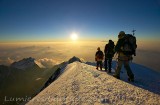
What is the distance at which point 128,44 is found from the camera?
383 inches

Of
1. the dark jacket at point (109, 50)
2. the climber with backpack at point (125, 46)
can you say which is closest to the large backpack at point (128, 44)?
the climber with backpack at point (125, 46)

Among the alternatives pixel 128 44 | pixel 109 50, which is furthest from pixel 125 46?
pixel 109 50

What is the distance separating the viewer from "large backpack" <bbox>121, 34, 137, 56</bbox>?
9.67 meters

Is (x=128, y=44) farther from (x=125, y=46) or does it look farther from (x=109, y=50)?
(x=109, y=50)

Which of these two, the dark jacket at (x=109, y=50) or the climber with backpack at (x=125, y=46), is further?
the dark jacket at (x=109, y=50)

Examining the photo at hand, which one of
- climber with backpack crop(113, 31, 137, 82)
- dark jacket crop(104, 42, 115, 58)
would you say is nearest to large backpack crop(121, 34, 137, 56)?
climber with backpack crop(113, 31, 137, 82)

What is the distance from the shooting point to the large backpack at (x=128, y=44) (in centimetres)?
967

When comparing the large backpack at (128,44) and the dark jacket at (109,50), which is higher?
the large backpack at (128,44)

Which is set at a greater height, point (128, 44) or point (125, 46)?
point (128, 44)

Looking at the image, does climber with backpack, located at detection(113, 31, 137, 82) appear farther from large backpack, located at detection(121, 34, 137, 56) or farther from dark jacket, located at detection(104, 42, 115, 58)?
dark jacket, located at detection(104, 42, 115, 58)

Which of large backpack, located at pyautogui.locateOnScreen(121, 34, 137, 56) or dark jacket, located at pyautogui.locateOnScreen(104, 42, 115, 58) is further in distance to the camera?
dark jacket, located at pyautogui.locateOnScreen(104, 42, 115, 58)

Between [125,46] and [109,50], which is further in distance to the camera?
[109,50]

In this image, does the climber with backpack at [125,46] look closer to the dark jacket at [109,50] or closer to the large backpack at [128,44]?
the large backpack at [128,44]

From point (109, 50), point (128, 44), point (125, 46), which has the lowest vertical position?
point (109, 50)
